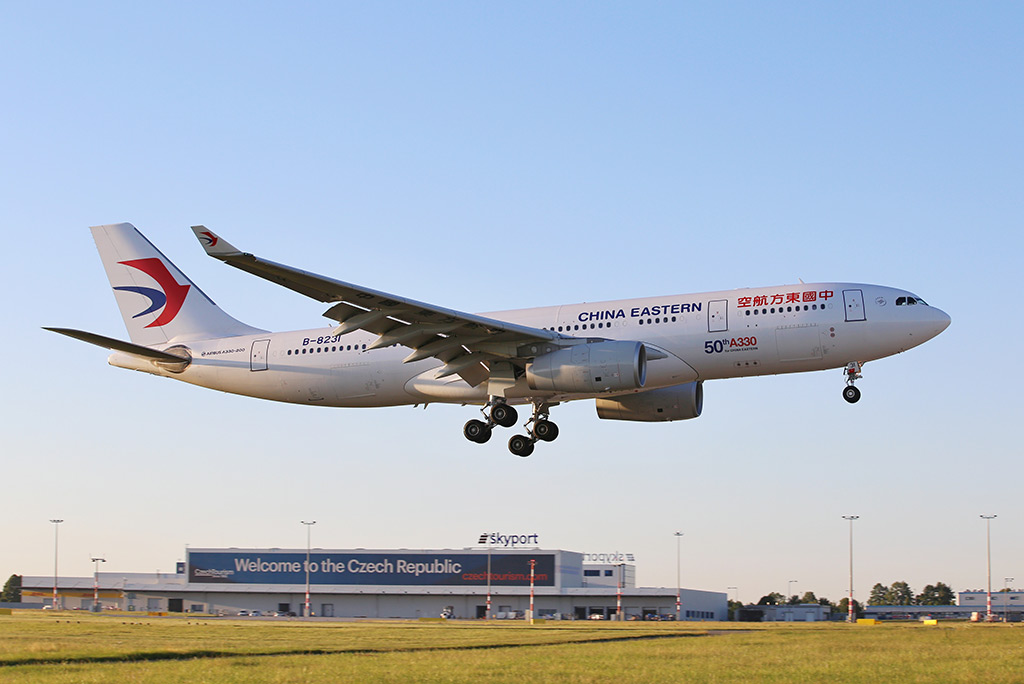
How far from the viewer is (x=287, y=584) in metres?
106

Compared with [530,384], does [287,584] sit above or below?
below

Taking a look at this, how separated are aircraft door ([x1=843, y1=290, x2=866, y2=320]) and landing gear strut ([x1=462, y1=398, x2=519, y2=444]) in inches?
437

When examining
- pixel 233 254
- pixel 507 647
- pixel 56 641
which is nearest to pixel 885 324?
pixel 507 647

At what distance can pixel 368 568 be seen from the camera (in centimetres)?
10462

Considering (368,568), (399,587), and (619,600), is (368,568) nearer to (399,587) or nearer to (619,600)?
(399,587)

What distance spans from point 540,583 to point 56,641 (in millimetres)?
63614

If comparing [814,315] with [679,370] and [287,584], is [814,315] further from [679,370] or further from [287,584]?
[287,584]

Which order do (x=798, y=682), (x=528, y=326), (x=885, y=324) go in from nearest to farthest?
1. (x=798, y=682)
2. (x=885, y=324)
3. (x=528, y=326)

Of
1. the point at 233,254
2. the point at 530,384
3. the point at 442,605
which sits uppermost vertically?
the point at 233,254

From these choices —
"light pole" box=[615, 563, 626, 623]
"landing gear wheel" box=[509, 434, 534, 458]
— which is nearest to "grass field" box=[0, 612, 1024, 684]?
"landing gear wheel" box=[509, 434, 534, 458]

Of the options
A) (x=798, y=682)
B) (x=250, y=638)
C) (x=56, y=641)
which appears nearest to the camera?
(x=798, y=682)

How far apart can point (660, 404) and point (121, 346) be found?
1843cm

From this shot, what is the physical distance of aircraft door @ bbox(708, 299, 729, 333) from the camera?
1352 inches

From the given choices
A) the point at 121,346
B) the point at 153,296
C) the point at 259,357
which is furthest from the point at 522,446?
the point at 153,296
